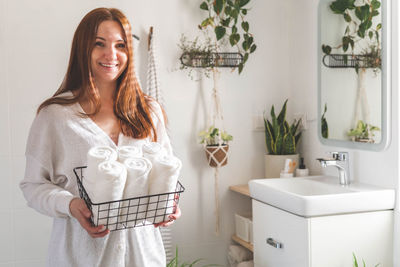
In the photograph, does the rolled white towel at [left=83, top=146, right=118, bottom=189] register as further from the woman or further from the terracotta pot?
the terracotta pot

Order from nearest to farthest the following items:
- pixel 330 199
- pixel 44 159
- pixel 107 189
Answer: pixel 107 189
pixel 44 159
pixel 330 199

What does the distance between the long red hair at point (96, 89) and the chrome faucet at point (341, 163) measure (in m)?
1.03

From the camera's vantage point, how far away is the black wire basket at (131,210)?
3.66 ft

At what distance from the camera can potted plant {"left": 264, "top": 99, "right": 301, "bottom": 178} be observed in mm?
2646

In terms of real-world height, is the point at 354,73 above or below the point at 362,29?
below

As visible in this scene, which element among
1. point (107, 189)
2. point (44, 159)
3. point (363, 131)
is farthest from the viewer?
point (363, 131)

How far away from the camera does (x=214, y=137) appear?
8.66 ft

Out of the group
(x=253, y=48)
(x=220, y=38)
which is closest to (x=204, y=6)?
(x=220, y=38)

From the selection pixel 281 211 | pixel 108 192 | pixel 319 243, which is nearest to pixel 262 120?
pixel 281 211

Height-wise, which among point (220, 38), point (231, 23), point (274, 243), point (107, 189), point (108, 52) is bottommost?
point (274, 243)

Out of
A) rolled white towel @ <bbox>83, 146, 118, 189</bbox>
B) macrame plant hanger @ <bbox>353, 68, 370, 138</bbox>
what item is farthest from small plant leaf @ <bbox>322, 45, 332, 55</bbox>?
rolled white towel @ <bbox>83, 146, 118, 189</bbox>

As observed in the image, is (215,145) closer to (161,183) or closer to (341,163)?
(341,163)

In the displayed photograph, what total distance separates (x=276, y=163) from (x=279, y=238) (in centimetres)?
68

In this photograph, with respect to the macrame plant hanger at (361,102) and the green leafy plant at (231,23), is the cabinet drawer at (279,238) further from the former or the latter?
the green leafy plant at (231,23)
